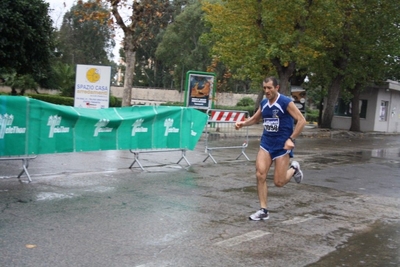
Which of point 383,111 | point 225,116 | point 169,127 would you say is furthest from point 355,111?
point 169,127

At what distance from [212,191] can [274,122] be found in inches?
99.5

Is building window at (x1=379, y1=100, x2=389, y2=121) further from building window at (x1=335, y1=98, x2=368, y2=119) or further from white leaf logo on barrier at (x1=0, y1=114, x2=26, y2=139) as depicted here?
white leaf logo on barrier at (x1=0, y1=114, x2=26, y2=139)

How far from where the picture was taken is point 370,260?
5.82 metres

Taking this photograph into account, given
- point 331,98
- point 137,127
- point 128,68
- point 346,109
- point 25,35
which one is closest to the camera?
point 137,127

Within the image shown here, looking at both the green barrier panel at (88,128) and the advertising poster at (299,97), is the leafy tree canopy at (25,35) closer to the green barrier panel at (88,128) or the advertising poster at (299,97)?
the green barrier panel at (88,128)

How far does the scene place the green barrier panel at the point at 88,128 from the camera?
9328mm

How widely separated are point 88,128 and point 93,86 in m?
9.44

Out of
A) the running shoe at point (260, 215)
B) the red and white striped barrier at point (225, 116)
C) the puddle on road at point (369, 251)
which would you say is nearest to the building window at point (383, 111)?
the red and white striped barrier at point (225, 116)

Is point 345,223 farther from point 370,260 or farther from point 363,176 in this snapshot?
point 363,176

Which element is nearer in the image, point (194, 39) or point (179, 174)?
point (179, 174)

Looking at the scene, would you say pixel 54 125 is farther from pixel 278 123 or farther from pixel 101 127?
pixel 278 123

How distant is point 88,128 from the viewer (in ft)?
34.9

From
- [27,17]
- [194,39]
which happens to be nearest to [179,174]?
[27,17]

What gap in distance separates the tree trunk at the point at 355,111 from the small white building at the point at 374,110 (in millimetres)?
2283
